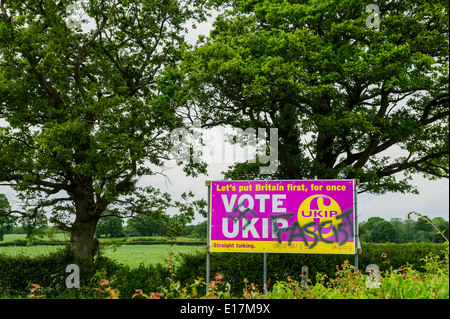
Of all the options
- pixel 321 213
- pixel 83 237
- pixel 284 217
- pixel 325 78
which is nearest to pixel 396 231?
pixel 325 78

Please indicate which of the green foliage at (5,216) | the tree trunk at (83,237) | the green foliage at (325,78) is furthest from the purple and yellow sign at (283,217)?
the green foliage at (5,216)

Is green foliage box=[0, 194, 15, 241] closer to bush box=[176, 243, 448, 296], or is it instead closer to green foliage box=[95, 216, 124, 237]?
green foliage box=[95, 216, 124, 237]

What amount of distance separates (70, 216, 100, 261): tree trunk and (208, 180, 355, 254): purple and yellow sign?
29.2ft

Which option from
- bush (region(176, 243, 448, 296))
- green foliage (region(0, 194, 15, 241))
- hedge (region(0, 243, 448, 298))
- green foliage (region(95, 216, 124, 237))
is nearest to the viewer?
hedge (region(0, 243, 448, 298))

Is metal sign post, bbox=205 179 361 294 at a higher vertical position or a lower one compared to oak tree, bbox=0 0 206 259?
lower

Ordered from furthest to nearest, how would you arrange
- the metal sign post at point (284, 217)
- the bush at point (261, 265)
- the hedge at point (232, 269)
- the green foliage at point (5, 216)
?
1. the green foliage at point (5, 216)
2. the bush at point (261, 265)
3. the hedge at point (232, 269)
4. the metal sign post at point (284, 217)

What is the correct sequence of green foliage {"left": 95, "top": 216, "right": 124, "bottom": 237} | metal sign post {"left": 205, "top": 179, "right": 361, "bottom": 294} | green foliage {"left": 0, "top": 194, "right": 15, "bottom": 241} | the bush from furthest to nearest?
green foliage {"left": 95, "top": 216, "right": 124, "bottom": 237} → green foliage {"left": 0, "top": 194, "right": 15, "bottom": 241} → the bush → metal sign post {"left": 205, "top": 179, "right": 361, "bottom": 294}

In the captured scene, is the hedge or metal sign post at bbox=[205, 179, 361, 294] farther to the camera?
the hedge

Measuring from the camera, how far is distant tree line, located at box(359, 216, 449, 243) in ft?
63.4

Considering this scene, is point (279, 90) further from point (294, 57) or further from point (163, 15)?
point (163, 15)

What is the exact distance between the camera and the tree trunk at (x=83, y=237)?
17.9 meters

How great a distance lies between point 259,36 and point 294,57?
4.96 feet

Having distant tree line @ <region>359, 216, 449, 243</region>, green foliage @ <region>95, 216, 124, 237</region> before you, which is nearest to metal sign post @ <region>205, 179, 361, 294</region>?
distant tree line @ <region>359, 216, 449, 243</region>

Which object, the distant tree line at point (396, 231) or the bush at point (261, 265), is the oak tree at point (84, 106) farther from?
the distant tree line at point (396, 231)
